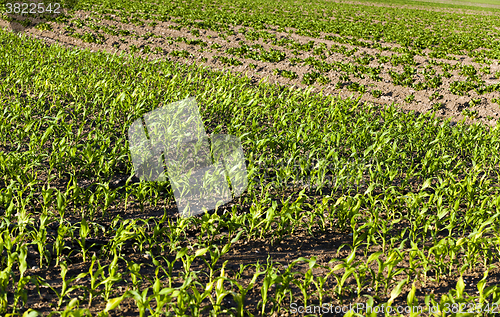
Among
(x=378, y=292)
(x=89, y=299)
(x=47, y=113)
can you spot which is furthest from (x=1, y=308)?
(x=47, y=113)

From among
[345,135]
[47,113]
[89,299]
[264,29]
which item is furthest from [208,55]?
[89,299]

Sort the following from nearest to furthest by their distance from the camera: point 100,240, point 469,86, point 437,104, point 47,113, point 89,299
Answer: point 89,299 < point 100,240 < point 47,113 < point 437,104 < point 469,86

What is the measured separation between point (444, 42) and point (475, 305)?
48.3 ft

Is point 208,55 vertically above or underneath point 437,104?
above

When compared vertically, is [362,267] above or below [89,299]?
above

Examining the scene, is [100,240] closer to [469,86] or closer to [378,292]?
[378,292]

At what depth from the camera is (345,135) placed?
5.60m

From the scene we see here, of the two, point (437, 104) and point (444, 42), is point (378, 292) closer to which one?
point (437, 104)

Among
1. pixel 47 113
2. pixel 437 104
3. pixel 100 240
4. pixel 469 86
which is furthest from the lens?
pixel 469 86

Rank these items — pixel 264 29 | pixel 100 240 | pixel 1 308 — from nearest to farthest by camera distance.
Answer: pixel 1 308 < pixel 100 240 < pixel 264 29

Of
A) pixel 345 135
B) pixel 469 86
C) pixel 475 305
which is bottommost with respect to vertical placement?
pixel 475 305

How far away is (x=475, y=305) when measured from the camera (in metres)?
2.46

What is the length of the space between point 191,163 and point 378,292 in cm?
299

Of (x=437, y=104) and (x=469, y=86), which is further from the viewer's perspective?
(x=469, y=86)
